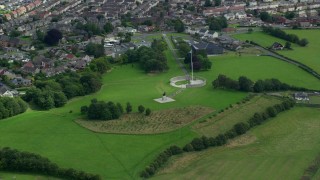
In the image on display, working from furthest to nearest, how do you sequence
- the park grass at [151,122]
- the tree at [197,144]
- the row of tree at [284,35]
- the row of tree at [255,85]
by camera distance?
the row of tree at [284,35], the row of tree at [255,85], the park grass at [151,122], the tree at [197,144]

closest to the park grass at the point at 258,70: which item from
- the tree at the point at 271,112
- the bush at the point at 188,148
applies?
the tree at the point at 271,112

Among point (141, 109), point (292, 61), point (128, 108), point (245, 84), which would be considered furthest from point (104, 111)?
point (292, 61)

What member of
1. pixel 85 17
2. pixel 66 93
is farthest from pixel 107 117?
pixel 85 17

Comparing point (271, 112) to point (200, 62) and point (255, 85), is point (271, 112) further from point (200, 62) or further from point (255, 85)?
point (200, 62)

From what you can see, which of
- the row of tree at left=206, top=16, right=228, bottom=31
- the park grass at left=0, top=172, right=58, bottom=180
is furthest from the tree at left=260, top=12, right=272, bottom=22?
the park grass at left=0, top=172, right=58, bottom=180

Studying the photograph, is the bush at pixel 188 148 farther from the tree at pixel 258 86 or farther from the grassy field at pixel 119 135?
the tree at pixel 258 86

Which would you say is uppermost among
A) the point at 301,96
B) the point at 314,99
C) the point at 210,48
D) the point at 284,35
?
the point at 284,35

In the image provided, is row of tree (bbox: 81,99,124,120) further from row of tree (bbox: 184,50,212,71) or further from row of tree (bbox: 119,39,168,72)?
row of tree (bbox: 184,50,212,71)
